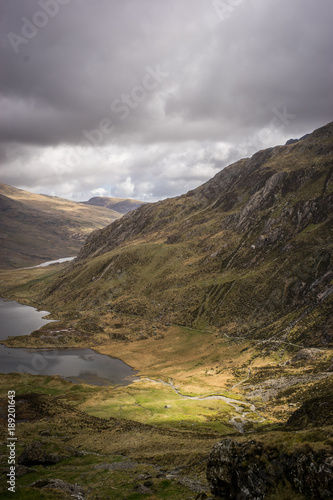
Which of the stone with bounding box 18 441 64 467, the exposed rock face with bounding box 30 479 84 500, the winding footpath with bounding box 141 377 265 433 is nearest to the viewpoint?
the exposed rock face with bounding box 30 479 84 500

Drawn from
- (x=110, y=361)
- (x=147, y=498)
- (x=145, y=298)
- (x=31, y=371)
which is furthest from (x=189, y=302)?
(x=147, y=498)

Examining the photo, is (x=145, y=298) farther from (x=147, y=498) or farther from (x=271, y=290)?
(x=147, y=498)

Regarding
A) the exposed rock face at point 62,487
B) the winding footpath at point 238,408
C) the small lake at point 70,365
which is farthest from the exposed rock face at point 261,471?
the small lake at point 70,365

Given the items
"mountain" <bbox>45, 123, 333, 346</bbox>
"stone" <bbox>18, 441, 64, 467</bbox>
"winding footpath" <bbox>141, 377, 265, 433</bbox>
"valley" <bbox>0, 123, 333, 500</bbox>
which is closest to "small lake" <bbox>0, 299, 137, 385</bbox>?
"valley" <bbox>0, 123, 333, 500</bbox>

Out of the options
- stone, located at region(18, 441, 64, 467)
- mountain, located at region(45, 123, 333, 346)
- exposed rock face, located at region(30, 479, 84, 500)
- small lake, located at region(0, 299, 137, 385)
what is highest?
mountain, located at region(45, 123, 333, 346)

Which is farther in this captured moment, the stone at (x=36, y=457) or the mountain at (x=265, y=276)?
the mountain at (x=265, y=276)

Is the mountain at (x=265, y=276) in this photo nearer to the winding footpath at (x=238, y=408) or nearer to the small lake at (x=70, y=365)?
the winding footpath at (x=238, y=408)

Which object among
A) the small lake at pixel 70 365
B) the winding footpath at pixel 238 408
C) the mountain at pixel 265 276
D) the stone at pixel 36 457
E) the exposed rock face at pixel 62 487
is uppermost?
the mountain at pixel 265 276

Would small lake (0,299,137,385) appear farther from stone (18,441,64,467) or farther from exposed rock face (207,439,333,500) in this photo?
exposed rock face (207,439,333,500)
